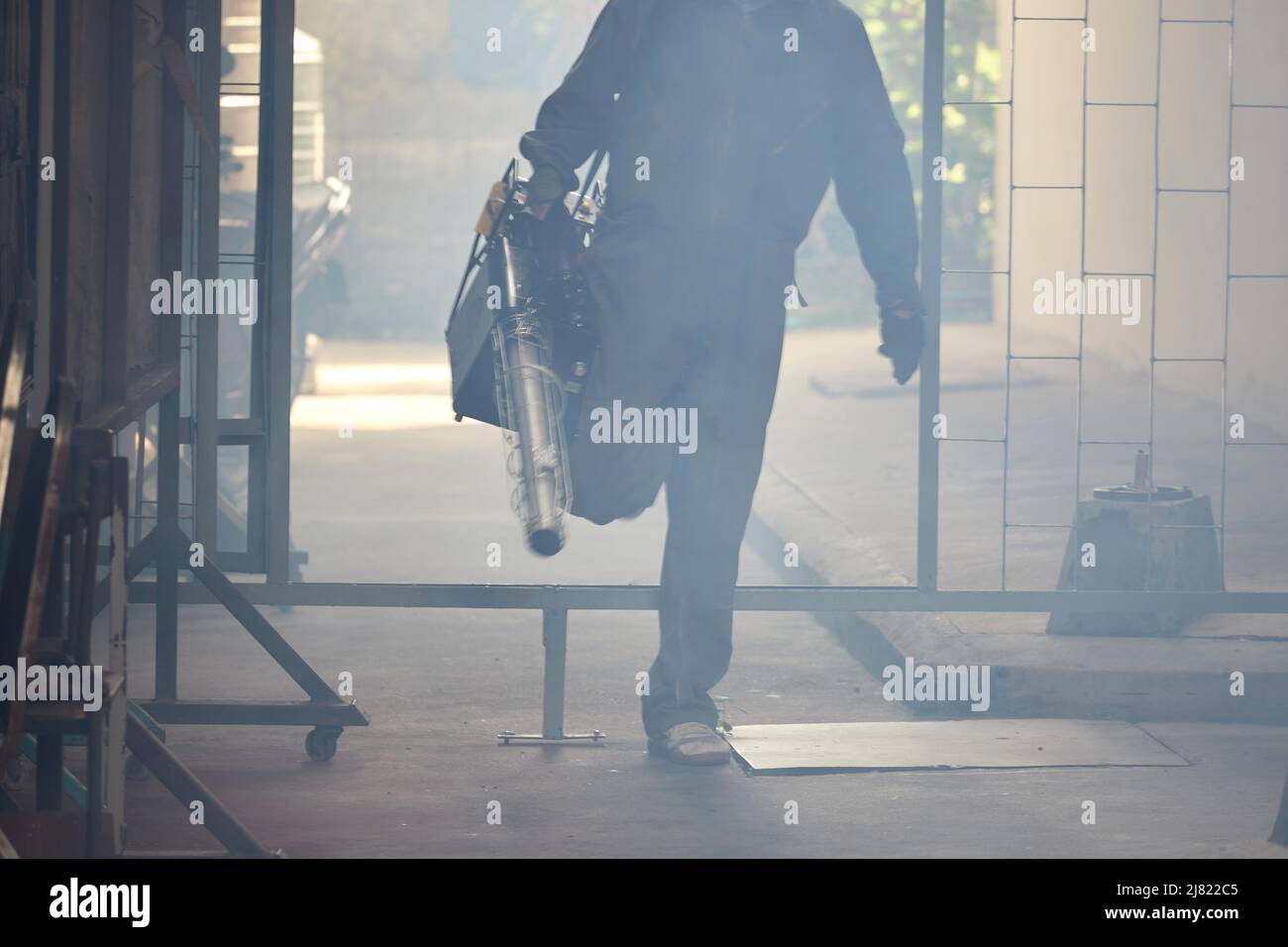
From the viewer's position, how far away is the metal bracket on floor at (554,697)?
5328 mm

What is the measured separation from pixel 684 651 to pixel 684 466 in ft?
1.58

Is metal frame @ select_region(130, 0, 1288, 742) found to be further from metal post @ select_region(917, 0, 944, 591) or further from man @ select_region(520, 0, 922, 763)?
man @ select_region(520, 0, 922, 763)

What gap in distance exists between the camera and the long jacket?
498 cm

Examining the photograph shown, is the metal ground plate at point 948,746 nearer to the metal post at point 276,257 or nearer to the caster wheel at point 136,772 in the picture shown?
the metal post at point 276,257

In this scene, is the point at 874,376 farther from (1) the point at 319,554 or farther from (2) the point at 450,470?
(1) the point at 319,554

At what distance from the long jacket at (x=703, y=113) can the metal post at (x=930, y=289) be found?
397 mm

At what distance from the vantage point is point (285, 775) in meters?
5.02

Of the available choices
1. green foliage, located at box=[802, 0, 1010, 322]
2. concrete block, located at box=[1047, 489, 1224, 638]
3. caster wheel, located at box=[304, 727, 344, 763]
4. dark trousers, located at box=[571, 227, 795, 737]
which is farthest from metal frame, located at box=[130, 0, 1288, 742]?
green foliage, located at box=[802, 0, 1010, 322]

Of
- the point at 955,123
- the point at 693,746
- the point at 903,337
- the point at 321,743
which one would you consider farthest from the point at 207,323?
the point at 955,123

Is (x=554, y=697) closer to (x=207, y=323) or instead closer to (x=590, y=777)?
(x=590, y=777)

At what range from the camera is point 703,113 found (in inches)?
197

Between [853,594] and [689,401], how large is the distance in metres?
0.78

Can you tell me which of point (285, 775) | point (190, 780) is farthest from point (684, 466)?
point (190, 780)

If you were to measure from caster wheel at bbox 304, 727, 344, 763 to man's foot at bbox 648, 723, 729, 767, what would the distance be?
0.84 m
